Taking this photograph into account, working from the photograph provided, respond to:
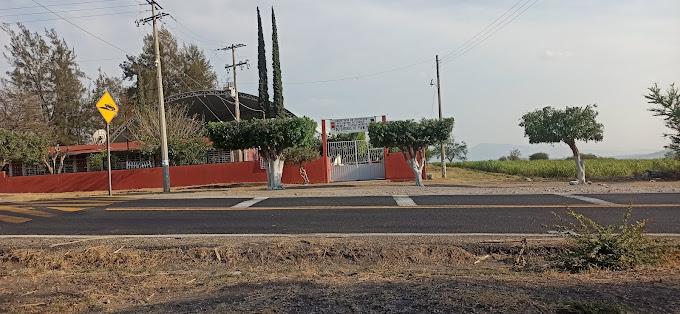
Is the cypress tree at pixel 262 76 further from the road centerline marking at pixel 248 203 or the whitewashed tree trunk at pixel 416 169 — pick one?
the road centerline marking at pixel 248 203

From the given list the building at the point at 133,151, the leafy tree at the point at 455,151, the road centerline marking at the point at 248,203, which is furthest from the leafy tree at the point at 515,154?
the road centerline marking at the point at 248,203

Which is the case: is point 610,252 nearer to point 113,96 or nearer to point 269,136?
point 269,136

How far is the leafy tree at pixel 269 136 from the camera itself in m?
22.5

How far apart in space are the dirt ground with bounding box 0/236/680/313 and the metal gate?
70.6 feet

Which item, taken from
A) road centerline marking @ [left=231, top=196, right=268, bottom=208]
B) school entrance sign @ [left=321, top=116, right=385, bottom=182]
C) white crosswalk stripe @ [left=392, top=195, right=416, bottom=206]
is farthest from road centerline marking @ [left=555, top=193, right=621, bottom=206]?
school entrance sign @ [left=321, top=116, right=385, bottom=182]

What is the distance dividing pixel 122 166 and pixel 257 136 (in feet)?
75.7

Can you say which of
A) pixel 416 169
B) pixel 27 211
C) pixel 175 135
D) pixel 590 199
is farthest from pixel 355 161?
pixel 27 211

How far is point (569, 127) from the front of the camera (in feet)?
79.4

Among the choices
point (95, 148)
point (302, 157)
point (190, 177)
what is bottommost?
point (190, 177)

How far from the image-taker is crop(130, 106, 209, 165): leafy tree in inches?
1373

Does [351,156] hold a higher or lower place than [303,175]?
higher

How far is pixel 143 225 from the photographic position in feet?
36.3

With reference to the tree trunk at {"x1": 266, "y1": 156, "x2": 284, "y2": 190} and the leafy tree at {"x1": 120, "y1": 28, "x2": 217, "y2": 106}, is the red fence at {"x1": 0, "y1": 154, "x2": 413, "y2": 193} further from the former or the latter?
the leafy tree at {"x1": 120, "y1": 28, "x2": 217, "y2": 106}

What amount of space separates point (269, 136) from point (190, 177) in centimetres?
1095
